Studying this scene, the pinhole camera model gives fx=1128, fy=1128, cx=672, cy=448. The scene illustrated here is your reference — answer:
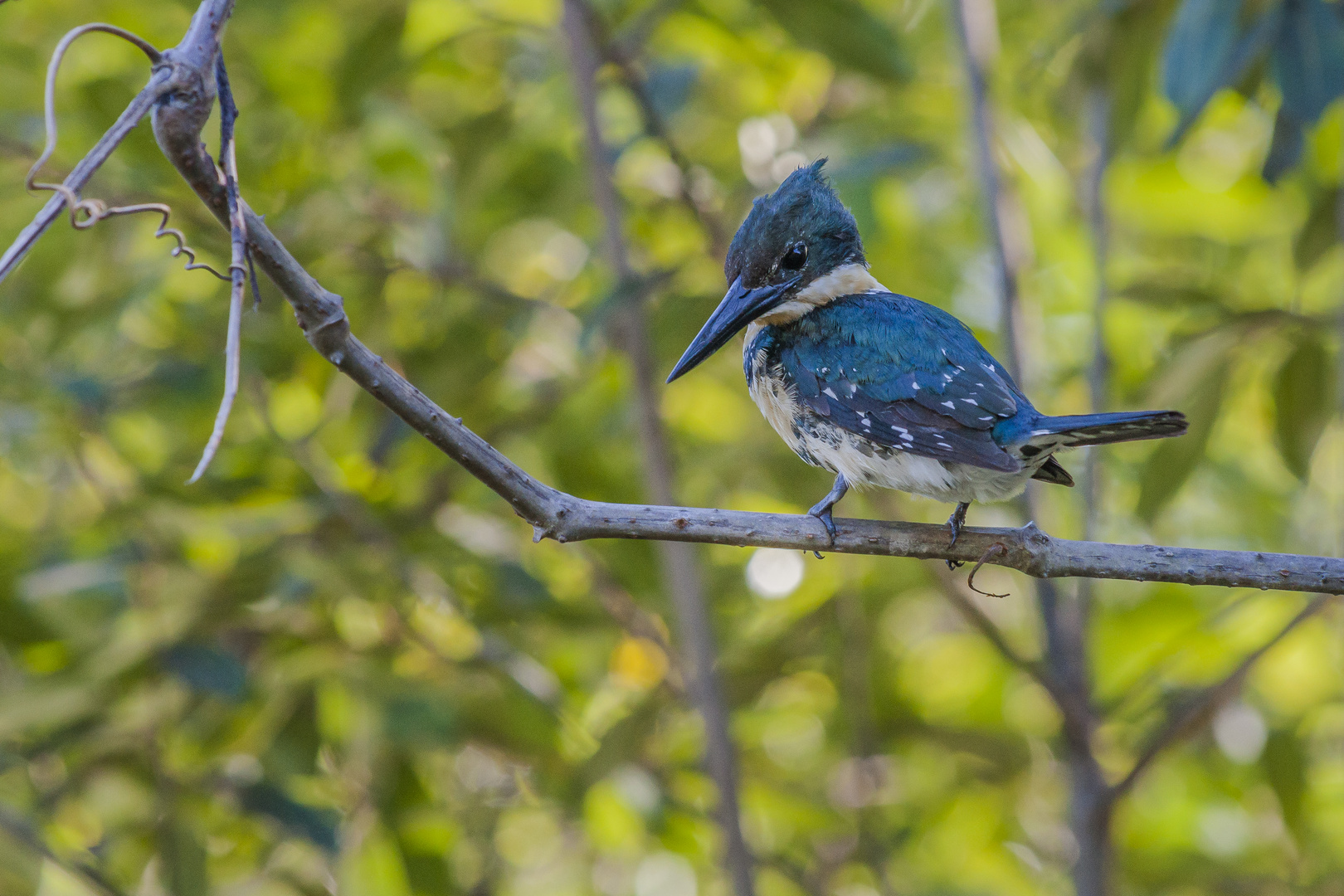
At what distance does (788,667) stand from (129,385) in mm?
2029

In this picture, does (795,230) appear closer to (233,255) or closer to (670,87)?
(670,87)

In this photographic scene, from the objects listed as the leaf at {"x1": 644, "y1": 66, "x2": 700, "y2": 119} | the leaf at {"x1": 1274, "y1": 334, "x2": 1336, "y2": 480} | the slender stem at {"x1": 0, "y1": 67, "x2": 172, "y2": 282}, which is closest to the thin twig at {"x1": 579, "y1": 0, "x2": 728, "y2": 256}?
the leaf at {"x1": 644, "y1": 66, "x2": 700, "y2": 119}

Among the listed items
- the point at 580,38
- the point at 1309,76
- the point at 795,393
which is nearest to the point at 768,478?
the point at 795,393

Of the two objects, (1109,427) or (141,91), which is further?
(1109,427)

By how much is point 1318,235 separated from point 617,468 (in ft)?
6.59

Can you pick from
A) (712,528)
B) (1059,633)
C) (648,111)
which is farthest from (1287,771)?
(648,111)

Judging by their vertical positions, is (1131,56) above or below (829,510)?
above

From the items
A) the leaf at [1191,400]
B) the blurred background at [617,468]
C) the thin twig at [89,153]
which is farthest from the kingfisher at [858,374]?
the thin twig at [89,153]

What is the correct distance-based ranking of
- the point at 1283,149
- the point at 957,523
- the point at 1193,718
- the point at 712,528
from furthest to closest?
the point at 1193,718
the point at 1283,149
the point at 957,523
the point at 712,528

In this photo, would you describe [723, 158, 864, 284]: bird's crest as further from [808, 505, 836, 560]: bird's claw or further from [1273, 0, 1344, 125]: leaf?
[1273, 0, 1344, 125]: leaf

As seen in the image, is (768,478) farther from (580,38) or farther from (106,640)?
(106,640)

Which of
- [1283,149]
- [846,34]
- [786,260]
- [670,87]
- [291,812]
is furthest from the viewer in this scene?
[670,87]

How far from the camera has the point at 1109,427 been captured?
1.76m

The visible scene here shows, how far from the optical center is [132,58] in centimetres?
329
